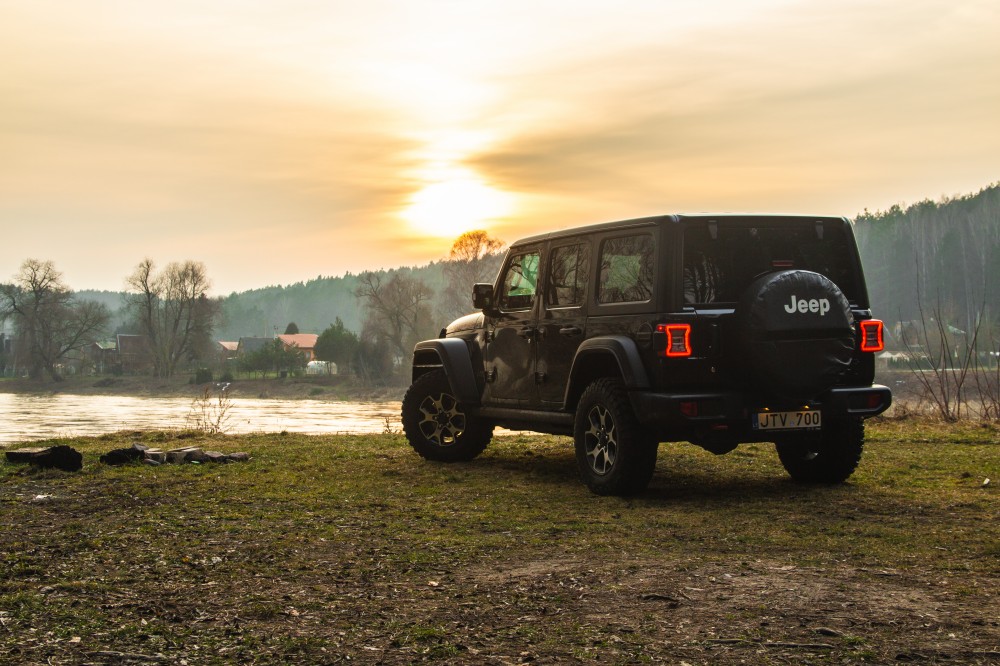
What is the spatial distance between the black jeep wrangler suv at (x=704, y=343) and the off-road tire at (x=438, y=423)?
159cm

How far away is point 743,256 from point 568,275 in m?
1.57

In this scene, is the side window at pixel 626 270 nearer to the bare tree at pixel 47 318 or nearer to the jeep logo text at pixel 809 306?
the jeep logo text at pixel 809 306

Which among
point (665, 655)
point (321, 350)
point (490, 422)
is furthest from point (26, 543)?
point (321, 350)

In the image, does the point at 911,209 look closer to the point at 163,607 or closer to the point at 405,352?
the point at 405,352

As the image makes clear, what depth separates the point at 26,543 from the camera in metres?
6.03

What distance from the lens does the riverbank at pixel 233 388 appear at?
84.5m

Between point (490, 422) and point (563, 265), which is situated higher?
point (563, 265)

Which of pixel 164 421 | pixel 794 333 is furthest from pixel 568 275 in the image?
pixel 164 421

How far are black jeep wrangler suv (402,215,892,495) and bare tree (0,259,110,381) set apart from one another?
321ft

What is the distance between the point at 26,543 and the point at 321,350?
84813 mm

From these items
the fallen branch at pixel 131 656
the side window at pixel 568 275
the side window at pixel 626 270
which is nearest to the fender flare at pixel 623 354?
the side window at pixel 626 270

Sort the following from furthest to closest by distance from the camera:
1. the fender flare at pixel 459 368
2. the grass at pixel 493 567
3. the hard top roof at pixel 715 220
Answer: the fender flare at pixel 459 368, the hard top roof at pixel 715 220, the grass at pixel 493 567

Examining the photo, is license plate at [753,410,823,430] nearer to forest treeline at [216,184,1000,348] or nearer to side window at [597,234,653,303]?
side window at [597,234,653,303]

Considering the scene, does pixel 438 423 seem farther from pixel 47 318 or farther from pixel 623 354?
pixel 47 318
